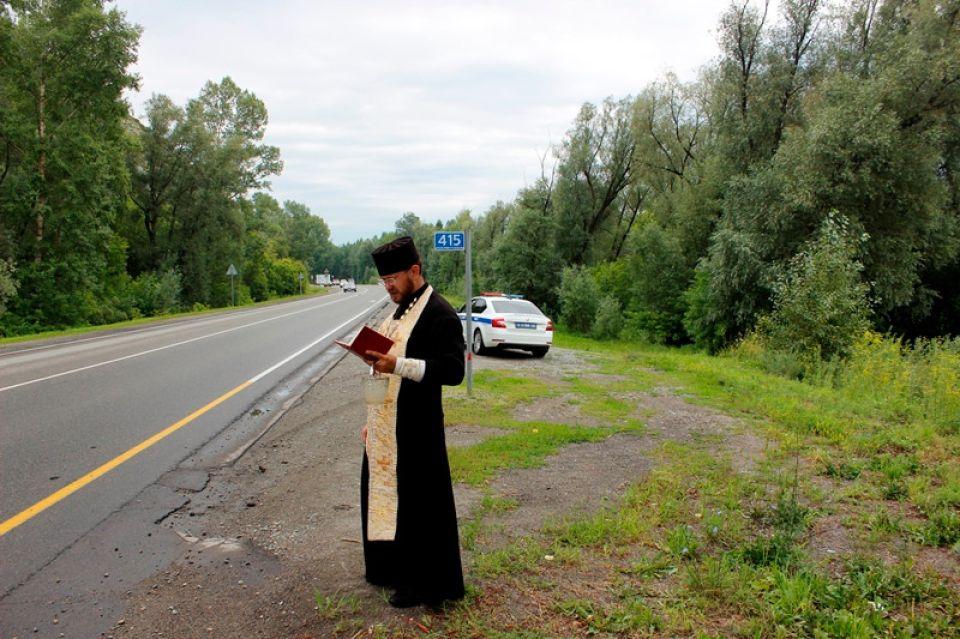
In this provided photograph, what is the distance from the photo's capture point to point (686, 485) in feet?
17.8

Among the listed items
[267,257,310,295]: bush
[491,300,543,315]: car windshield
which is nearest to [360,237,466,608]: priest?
[491,300,543,315]: car windshield

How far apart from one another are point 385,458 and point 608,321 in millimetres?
23433

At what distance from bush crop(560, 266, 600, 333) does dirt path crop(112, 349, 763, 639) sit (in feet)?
60.4

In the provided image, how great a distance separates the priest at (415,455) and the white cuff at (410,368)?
4.1 inches

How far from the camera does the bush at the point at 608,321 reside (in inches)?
1014

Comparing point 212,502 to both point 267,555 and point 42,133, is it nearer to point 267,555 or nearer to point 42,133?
point 267,555

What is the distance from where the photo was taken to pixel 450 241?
9.77m

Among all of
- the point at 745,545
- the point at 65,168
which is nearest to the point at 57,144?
the point at 65,168

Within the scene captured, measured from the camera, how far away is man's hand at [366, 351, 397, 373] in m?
3.02

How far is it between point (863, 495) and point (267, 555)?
4935mm

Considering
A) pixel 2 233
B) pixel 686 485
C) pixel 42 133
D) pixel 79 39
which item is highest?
pixel 79 39

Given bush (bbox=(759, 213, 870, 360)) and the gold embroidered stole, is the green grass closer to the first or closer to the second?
the gold embroidered stole

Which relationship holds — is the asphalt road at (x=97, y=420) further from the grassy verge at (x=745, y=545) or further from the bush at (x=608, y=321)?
the bush at (x=608, y=321)

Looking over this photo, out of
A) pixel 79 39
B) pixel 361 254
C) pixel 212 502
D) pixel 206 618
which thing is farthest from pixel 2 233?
pixel 361 254
